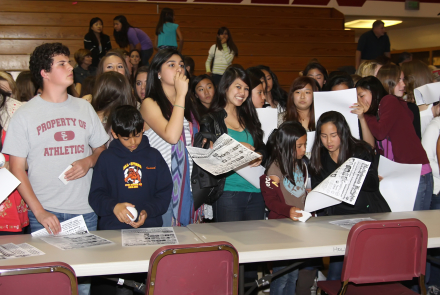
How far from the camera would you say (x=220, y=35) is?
19.8 feet

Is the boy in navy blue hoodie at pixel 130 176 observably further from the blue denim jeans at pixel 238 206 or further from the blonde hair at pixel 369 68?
the blonde hair at pixel 369 68

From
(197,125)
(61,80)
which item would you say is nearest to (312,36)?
(197,125)

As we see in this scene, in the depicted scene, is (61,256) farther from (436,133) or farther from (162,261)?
(436,133)

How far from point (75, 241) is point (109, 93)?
992mm

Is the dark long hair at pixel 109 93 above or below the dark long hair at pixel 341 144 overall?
Result: above

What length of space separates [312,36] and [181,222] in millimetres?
7167

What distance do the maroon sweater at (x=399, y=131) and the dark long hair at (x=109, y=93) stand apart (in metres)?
1.66

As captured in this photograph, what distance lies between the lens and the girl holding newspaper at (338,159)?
2354 mm

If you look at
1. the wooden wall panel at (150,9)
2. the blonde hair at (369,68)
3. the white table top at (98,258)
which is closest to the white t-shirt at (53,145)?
the white table top at (98,258)

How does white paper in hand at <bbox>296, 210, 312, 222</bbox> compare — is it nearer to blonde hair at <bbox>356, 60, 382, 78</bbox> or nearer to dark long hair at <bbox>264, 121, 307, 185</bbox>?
dark long hair at <bbox>264, 121, 307, 185</bbox>

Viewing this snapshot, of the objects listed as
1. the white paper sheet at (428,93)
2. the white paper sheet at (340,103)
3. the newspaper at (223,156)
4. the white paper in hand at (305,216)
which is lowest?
the white paper in hand at (305,216)

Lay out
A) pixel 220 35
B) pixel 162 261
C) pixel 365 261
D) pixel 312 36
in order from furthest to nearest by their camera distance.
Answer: pixel 312 36, pixel 220 35, pixel 365 261, pixel 162 261

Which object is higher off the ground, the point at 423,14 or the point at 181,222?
the point at 423,14

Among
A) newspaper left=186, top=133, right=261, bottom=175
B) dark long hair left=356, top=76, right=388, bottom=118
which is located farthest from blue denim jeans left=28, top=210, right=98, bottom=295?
dark long hair left=356, top=76, right=388, bottom=118
